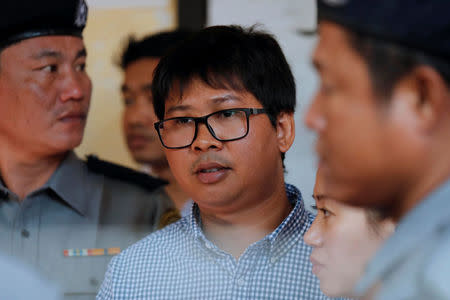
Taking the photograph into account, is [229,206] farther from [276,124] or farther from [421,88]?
[421,88]

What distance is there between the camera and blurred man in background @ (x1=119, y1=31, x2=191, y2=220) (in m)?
2.62

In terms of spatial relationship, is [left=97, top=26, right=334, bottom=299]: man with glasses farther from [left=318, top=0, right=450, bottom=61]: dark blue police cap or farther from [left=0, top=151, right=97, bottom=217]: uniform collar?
[left=318, top=0, right=450, bottom=61]: dark blue police cap

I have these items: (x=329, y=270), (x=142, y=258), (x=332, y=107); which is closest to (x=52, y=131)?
(x=142, y=258)

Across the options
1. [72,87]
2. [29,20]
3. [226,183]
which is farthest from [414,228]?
[29,20]

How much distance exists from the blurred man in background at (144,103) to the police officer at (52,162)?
1.50 feet

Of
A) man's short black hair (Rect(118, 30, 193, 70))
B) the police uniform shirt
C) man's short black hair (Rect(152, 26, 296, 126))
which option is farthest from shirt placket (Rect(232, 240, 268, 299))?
man's short black hair (Rect(118, 30, 193, 70))

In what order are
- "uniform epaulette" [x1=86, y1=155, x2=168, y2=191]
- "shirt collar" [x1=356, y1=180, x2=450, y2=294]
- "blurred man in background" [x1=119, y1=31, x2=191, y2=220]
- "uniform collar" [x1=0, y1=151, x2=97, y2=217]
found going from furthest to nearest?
1. "blurred man in background" [x1=119, y1=31, x2=191, y2=220]
2. "uniform epaulette" [x1=86, y1=155, x2=168, y2=191]
3. "uniform collar" [x1=0, y1=151, x2=97, y2=217]
4. "shirt collar" [x1=356, y1=180, x2=450, y2=294]

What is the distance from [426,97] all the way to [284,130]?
94 centimetres

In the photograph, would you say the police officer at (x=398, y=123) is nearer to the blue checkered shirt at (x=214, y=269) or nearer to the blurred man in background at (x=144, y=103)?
the blue checkered shirt at (x=214, y=269)

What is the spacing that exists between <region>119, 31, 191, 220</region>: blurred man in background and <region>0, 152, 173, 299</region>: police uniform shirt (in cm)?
35

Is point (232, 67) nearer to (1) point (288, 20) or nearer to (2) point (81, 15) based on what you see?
(2) point (81, 15)

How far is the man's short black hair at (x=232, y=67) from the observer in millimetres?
1650

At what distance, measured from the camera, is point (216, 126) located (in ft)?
5.21

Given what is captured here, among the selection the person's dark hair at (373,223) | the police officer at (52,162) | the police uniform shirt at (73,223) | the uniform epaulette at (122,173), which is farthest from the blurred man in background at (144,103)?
the person's dark hair at (373,223)
